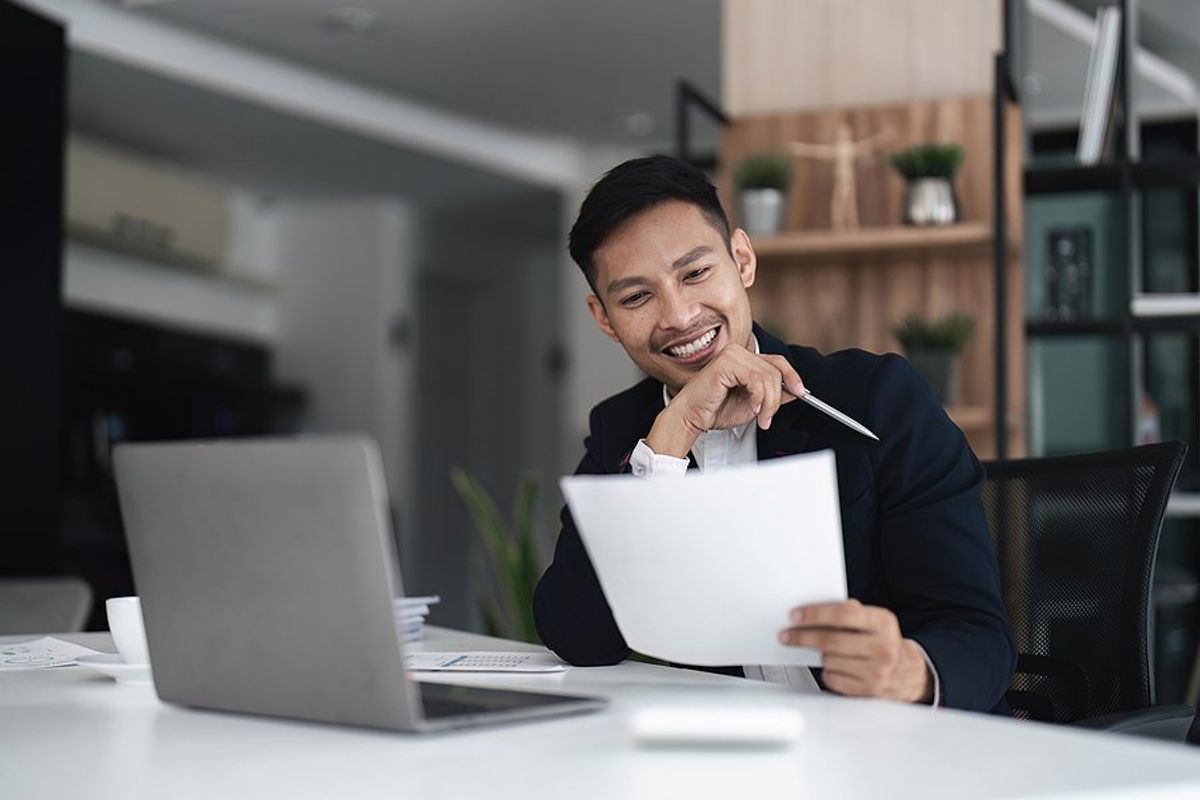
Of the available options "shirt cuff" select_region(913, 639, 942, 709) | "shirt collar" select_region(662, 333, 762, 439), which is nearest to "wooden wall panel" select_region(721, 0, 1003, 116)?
"shirt collar" select_region(662, 333, 762, 439)

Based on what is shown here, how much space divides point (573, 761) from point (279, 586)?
0.28m

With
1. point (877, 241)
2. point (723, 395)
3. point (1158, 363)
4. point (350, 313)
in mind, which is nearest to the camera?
point (723, 395)

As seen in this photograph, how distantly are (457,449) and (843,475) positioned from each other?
7047 mm

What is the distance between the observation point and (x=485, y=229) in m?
8.27

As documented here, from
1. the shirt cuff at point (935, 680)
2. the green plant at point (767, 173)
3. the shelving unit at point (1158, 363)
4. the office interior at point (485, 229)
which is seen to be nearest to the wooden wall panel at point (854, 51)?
the office interior at point (485, 229)

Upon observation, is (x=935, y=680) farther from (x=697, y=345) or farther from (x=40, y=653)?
(x=40, y=653)

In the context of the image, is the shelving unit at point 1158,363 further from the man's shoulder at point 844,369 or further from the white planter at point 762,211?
the man's shoulder at point 844,369

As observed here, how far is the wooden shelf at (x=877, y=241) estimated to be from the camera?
386cm

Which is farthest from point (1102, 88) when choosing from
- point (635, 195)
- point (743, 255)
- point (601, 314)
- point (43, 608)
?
point (43, 608)

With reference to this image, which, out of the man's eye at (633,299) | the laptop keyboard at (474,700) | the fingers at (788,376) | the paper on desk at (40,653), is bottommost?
the paper on desk at (40,653)

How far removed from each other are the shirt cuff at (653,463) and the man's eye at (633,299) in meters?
0.20

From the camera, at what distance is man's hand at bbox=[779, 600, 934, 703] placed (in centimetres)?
117

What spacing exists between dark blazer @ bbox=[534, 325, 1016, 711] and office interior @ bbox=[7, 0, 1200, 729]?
6.01ft

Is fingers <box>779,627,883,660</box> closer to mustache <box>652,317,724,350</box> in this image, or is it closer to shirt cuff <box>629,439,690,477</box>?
shirt cuff <box>629,439,690,477</box>
